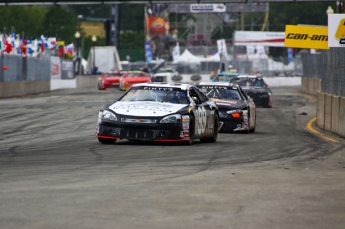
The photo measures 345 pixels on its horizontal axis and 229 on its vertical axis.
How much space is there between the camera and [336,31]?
22.5 meters

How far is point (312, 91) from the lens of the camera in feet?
182

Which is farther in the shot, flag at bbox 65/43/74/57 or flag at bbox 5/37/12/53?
flag at bbox 65/43/74/57

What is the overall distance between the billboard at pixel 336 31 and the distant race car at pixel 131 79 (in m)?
33.9

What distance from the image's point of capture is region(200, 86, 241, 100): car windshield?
2317 cm

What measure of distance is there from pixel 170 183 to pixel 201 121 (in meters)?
6.85

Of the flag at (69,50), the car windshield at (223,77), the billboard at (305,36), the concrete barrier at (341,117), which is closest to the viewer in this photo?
the concrete barrier at (341,117)

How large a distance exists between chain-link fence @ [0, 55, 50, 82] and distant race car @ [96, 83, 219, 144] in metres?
27.4

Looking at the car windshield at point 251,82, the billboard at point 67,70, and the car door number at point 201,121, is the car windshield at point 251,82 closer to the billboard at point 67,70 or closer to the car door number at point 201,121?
the car door number at point 201,121

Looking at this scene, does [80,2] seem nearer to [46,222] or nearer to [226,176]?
[226,176]

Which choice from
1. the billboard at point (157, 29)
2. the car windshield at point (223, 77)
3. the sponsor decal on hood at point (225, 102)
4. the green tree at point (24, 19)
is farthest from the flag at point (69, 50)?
the sponsor decal on hood at point (225, 102)

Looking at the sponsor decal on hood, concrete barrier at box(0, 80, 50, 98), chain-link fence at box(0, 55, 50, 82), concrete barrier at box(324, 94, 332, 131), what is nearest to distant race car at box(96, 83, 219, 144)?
the sponsor decal on hood

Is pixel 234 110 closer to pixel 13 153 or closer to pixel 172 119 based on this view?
pixel 172 119

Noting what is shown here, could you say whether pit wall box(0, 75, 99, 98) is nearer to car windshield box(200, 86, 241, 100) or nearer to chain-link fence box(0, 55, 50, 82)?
chain-link fence box(0, 55, 50, 82)

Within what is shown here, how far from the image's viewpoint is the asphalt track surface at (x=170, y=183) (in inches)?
347
